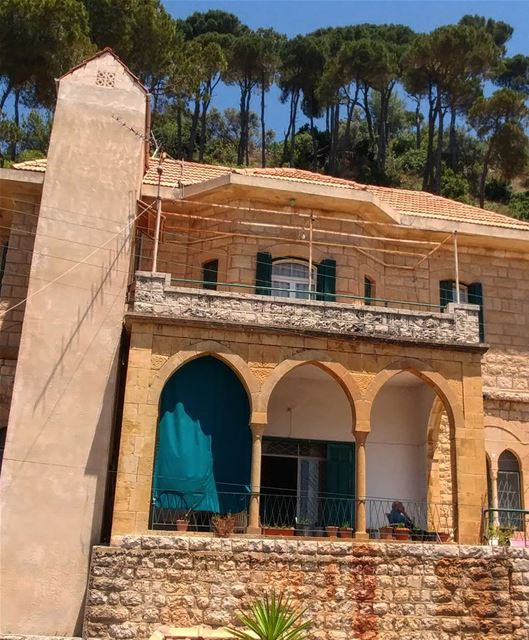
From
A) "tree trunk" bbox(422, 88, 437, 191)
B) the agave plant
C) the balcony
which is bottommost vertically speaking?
the agave plant

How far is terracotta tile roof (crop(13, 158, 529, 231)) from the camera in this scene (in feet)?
60.0

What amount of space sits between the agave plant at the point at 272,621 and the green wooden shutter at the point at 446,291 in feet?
31.0

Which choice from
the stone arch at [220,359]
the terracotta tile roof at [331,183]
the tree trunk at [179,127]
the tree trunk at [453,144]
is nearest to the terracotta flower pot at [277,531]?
the stone arch at [220,359]

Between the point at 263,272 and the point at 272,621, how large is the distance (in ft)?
27.5

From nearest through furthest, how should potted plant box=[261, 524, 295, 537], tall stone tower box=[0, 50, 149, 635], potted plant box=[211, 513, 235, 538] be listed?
potted plant box=[211, 513, 235, 538], tall stone tower box=[0, 50, 149, 635], potted plant box=[261, 524, 295, 537]

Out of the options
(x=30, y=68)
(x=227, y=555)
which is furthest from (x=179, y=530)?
(x=30, y=68)

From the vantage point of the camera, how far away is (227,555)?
12.2m

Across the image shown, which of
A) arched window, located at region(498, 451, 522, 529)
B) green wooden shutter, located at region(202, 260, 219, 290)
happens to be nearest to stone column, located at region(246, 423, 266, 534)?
green wooden shutter, located at region(202, 260, 219, 290)

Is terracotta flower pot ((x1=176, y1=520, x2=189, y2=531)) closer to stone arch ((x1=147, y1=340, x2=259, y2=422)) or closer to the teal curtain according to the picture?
the teal curtain

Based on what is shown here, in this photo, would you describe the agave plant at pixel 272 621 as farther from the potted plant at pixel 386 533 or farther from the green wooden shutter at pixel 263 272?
the green wooden shutter at pixel 263 272

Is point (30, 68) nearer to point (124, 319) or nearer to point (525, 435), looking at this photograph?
point (124, 319)

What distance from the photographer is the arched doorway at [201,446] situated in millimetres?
13359

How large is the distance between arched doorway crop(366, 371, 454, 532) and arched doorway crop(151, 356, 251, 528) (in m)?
4.13

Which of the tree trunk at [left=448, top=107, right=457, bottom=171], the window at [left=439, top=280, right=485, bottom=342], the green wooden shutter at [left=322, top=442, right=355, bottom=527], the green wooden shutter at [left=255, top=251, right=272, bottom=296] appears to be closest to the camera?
the green wooden shutter at [left=322, top=442, right=355, bottom=527]
